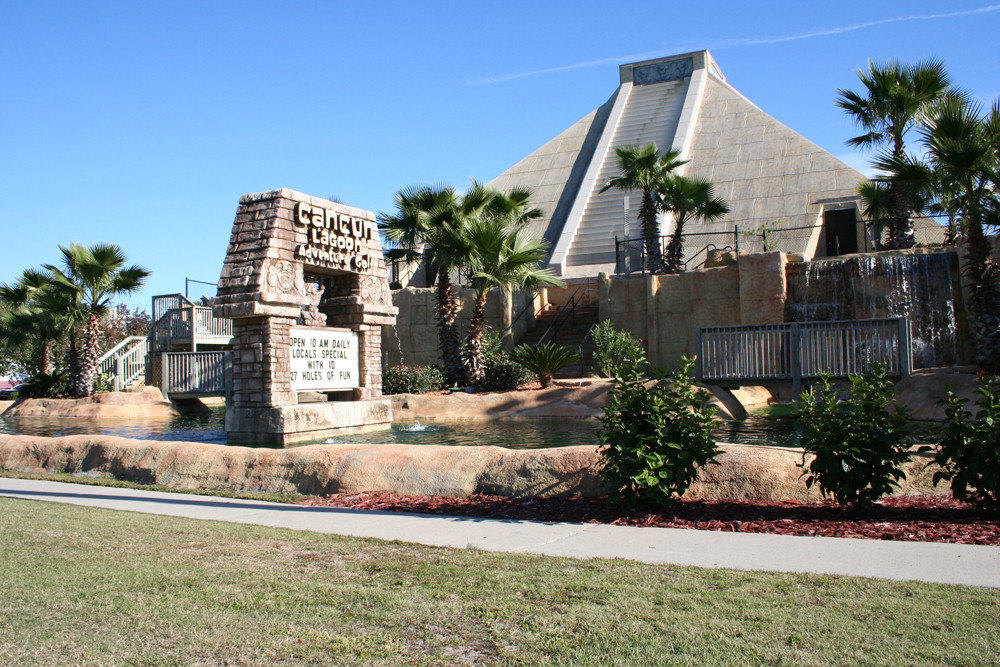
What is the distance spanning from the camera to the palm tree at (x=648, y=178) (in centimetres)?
2612

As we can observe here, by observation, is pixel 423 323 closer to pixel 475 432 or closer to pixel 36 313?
Result: pixel 475 432

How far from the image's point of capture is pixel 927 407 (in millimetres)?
15078

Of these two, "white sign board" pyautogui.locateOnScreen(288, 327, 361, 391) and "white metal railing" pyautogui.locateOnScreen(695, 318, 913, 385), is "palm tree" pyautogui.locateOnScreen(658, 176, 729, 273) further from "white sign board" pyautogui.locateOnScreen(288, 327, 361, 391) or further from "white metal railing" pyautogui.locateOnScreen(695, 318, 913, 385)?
"white sign board" pyautogui.locateOnScreen(288, 327, 361, 391)

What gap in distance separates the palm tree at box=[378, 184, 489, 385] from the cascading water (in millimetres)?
9408

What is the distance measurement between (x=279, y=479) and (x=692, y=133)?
3602cm

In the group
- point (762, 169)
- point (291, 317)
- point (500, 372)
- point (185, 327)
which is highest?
point (762, 169)

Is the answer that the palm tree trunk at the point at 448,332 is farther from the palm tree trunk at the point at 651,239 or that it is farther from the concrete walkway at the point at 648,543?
the concrete walkway at the point at 648,543

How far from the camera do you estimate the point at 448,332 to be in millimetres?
24156

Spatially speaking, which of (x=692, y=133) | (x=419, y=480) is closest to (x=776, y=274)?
(x=419, y=480)

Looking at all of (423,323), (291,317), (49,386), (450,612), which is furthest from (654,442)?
(49,386)

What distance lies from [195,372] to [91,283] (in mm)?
6414

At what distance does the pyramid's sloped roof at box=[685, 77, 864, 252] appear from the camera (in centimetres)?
3394

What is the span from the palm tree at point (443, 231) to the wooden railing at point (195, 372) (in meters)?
6.02

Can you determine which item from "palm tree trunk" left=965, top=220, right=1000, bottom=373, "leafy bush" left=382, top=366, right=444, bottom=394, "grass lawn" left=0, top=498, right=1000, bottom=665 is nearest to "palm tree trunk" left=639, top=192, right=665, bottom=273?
"leafy bush" left=382, top=366, right=444, bottom=394
